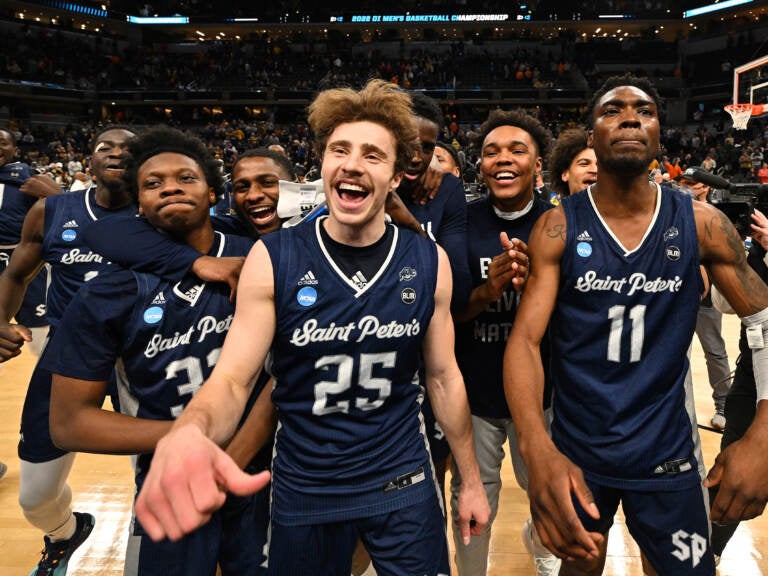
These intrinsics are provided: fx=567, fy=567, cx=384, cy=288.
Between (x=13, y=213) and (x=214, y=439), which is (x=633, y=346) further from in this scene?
(x=13, y=213)

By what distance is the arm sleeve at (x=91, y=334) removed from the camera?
1.84 m

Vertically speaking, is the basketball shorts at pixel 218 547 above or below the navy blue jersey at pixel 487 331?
below

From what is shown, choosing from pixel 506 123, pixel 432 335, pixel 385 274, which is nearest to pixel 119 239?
pixel 385 274

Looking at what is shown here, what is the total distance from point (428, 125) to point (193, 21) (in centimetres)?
3552

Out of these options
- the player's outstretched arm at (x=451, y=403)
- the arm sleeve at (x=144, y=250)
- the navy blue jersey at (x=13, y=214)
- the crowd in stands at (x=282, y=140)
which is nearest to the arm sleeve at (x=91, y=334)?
the arm sleeve at (x=144, y=250)

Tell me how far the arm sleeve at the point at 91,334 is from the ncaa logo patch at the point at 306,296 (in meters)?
0.59

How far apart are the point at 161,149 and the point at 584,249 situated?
165cm

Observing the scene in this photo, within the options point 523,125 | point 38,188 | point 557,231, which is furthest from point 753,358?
point 38,188

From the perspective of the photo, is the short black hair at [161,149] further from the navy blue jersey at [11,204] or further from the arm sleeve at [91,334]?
the navy blue jersey at [11,204]

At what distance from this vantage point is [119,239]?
2.02 metres

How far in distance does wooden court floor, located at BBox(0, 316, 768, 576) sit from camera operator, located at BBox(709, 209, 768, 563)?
1.71 ft

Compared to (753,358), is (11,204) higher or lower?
higher

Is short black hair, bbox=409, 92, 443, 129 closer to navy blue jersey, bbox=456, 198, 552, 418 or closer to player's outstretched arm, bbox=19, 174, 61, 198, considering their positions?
navy blue jersey, bbox=456, 198, 552, 418

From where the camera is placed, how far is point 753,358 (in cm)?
204
